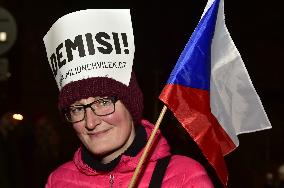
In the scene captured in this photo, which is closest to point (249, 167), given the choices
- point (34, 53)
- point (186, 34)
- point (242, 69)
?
point (186, 34)

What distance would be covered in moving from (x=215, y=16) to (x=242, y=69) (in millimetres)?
315

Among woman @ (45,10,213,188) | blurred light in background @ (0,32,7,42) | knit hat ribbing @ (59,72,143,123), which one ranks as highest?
blurred light in background @ (0,32,7,42)

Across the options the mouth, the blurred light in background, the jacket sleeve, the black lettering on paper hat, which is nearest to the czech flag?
the jacket sleeve

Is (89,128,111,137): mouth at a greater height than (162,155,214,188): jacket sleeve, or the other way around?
(89,128,111,137): mouth

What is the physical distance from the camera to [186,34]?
13289mm

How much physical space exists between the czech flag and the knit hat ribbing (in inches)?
6.2

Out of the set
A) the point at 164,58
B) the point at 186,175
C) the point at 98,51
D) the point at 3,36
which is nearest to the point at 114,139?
the point at 186,175

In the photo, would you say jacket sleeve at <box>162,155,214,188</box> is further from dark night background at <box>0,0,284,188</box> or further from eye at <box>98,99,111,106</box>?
dark night background at <box>0,0,284,188</box>

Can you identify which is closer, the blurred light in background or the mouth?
the mouth

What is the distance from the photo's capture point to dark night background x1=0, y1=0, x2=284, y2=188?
11.8m

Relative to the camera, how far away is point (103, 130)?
10.1 feet

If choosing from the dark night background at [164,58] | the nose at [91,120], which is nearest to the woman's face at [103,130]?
the nose at [91,120]

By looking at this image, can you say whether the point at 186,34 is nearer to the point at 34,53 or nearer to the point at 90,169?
the point at 34,53

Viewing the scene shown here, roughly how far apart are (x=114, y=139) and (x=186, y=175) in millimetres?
406
